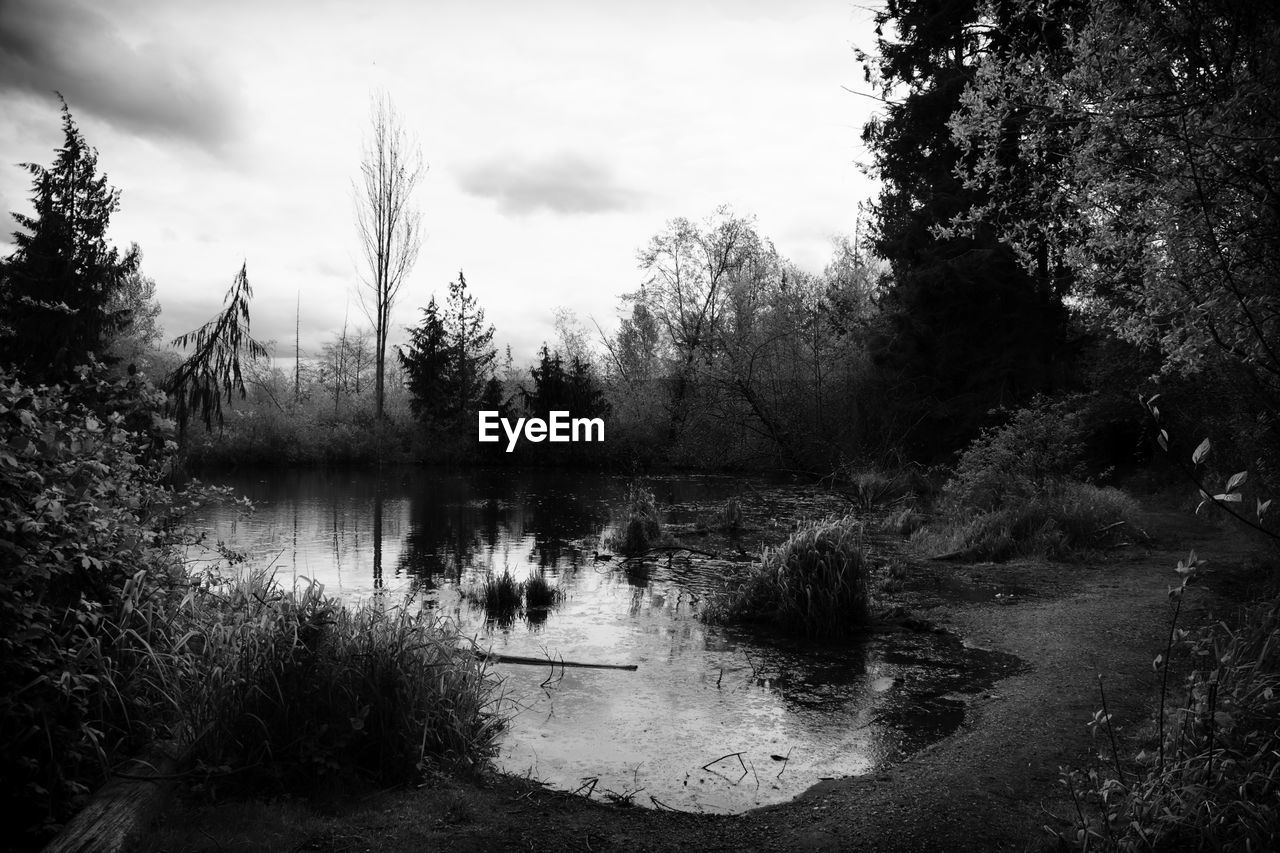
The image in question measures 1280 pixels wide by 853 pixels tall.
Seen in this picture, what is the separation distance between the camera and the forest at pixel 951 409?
384 cm

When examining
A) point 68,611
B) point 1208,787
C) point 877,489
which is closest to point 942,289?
point 877,489

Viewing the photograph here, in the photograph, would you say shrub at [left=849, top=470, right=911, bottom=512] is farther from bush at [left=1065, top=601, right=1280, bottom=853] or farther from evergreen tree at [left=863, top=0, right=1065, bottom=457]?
bush at [left=1065, top=601, right=1280, bottom=853]

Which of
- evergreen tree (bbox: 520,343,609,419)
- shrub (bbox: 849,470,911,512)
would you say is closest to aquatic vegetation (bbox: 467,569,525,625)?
shrub (bbox: 849,470,911,512)

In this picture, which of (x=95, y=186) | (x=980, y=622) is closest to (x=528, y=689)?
(x=980, y=622)

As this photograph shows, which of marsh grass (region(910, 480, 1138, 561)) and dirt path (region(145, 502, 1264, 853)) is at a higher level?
marsh grass (region(910, 480, 1138, 561))

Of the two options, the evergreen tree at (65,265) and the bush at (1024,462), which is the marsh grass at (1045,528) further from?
the evergreen tree at (65,265)

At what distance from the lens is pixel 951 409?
22125mm

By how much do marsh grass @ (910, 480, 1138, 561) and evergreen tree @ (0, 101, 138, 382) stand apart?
22.2 metres

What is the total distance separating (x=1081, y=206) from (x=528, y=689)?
20.7 feet

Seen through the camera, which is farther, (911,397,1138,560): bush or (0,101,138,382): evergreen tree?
(0,101,138,382): evergreen tree

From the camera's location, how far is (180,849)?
3637 mm

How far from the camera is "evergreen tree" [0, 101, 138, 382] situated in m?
22.4

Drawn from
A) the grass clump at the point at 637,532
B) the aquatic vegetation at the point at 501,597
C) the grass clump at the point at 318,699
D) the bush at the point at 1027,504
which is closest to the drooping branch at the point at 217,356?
the grass clump at the point at 318,699

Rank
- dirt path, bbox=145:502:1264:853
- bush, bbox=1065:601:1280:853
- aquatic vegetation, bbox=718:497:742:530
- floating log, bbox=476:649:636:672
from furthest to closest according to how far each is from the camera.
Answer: aquatic vegetation, bbox=718:497:742:530 → floating log, bbox=476:649:636:672 → dirt path, bbox=145:502:1264:853 → bush, bbox=1065:601:1280:853
